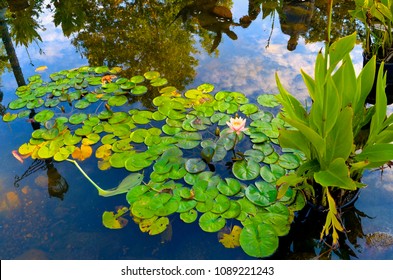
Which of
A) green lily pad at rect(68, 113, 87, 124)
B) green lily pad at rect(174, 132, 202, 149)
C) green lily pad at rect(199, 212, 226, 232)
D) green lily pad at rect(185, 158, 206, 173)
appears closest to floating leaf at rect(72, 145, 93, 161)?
green lily pad at rect(68, 113, 87, 124)

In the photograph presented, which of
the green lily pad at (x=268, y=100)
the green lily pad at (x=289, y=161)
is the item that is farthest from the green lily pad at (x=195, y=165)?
the green lily pad at (x=268, y=100)

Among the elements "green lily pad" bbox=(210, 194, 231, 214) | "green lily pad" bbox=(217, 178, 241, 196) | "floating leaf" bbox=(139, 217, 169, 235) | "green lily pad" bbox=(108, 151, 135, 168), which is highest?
"green lily pad" bbox=(108, 151, 135, 168)

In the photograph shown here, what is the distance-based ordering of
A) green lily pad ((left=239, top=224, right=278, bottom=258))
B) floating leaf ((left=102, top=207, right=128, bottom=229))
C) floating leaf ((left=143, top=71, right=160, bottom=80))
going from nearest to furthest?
1. green lily pad ((left=239, top=224, right=278, bottom=258))
2. floating leaf ((left=102, top=207, right=128, bottom=229))
3. floating leaf ((left=143, top=71, right=160, bottom=80))

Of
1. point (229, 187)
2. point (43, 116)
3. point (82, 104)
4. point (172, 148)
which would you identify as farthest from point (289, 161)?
point (43, 116)

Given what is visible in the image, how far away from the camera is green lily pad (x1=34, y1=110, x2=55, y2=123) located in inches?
110

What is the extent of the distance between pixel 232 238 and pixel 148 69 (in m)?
2.10

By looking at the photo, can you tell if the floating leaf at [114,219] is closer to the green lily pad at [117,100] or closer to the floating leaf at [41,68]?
the green lily pad at [117,100]

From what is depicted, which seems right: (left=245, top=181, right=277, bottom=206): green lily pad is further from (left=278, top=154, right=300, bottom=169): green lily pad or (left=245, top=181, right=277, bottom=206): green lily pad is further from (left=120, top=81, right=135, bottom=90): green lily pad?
(left=120, top=81, right=135, bottom=90): green lily pad

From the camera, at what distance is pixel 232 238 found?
184 centimetres

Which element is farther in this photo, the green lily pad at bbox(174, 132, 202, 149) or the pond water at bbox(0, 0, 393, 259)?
the green lily pad at bbox(174, 132, 202, 149)

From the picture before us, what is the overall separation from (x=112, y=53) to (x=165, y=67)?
67 centimetres

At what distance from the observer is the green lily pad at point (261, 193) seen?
1.97 metres

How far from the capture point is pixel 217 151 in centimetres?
234
